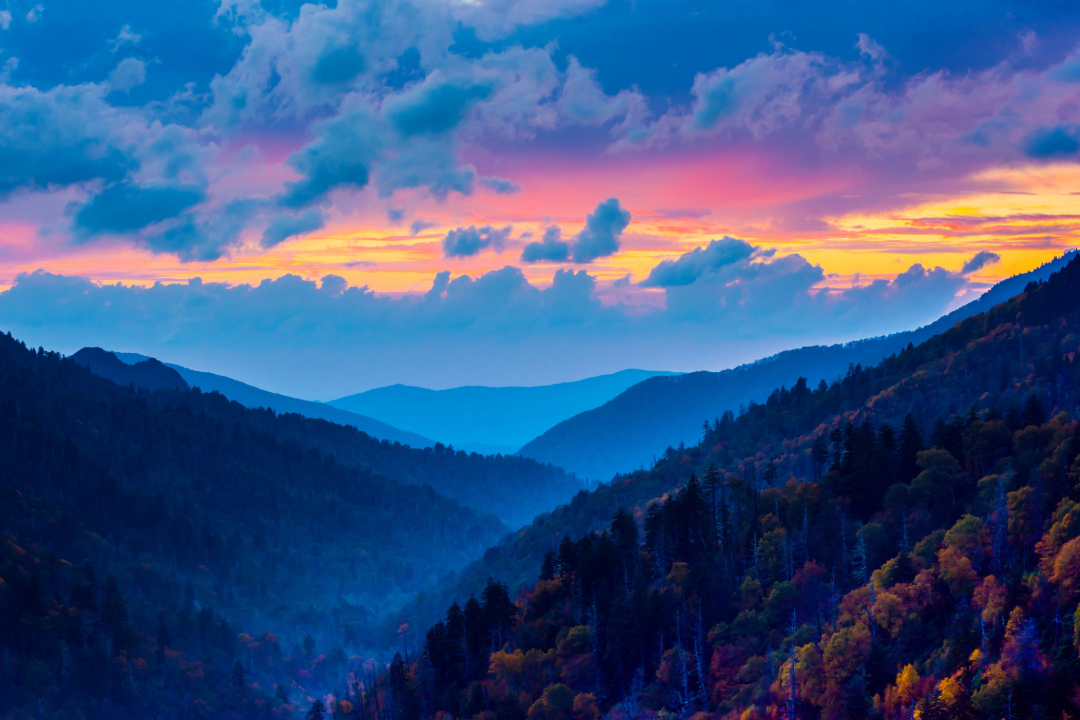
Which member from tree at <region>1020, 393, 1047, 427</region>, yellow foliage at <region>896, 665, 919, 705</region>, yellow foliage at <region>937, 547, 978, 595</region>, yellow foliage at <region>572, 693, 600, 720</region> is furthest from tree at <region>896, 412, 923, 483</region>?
yellow foliage at <region>572, 693, 600, 720</region>

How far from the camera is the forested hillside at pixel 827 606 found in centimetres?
9294

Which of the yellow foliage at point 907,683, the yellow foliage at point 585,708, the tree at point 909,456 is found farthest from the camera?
the tree at point 909,456

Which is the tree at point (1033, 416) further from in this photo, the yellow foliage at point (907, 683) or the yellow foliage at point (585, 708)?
the yellow foliage at point (585, 708)

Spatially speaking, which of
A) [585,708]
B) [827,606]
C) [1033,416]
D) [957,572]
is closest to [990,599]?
[957,572]

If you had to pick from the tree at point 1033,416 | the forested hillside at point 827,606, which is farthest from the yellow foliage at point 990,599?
the tree at point 1033,416

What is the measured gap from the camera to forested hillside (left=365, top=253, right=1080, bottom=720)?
92.9m

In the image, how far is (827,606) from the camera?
124 m

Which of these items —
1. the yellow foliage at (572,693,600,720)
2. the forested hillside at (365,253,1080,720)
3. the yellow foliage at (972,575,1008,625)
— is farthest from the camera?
the yellow foliage at (572,693,600,720)

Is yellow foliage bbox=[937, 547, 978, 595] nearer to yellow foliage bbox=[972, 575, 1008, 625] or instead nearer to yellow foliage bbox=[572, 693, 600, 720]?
yellow foliage bbox=[972, 575, 1008, 625]

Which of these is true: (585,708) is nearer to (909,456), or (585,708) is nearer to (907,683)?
(907,683)

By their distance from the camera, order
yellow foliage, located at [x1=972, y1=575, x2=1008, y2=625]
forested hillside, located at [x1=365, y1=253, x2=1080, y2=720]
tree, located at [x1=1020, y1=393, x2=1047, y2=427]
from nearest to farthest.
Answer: forested hillside, located at [x1=365, y1=253, x2=1080, y2=720] → yellow foliage, located at [x1=972, y1=575, x2=1008, y2=625] → tree, located at [x1=1020, y1=393, x2=1047, y2=427]

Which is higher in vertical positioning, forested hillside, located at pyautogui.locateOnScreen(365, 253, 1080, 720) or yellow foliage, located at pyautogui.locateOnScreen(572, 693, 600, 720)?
forested hillside, located at pyautogui.locateOnScreen(365, 253, 1080, 720)

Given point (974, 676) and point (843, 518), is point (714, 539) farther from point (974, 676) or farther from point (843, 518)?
point (974, 676)

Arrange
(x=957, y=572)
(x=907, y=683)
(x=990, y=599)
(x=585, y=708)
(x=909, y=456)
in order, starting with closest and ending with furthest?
(x=907, y=683)
(x=990, y=599)
(x=957, y=572)
(x=585, y=708)
(x=909, y=456)
